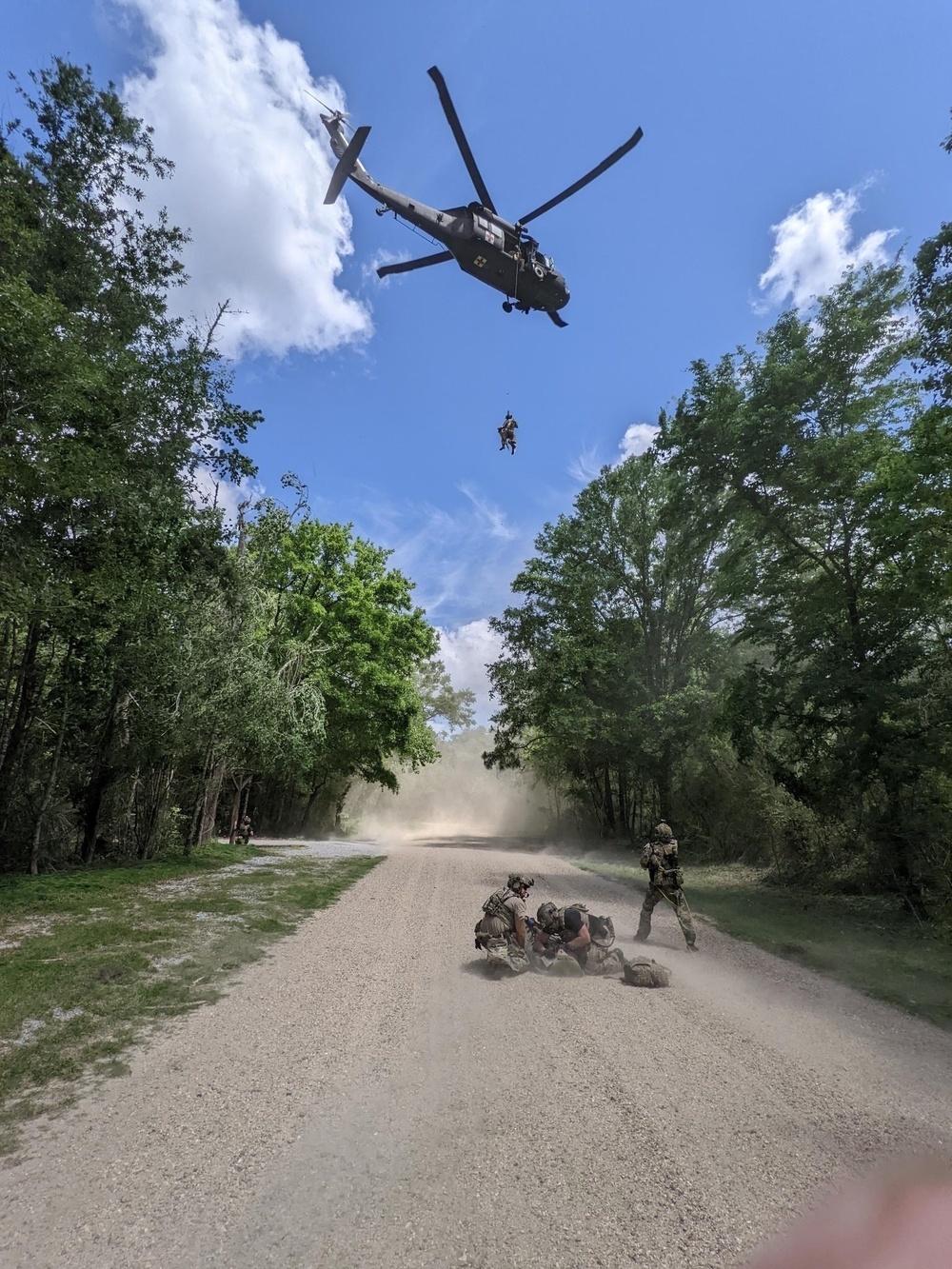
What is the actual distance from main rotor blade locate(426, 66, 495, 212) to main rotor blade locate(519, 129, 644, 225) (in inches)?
36.3

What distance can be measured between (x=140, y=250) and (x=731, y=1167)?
1834 cm

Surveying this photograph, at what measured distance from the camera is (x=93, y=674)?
47.1 ft

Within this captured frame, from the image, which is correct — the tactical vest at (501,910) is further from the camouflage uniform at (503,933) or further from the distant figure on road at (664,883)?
the distant figure on road at (664,883)

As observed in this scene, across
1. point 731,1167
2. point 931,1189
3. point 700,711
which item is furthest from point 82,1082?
point 700,711

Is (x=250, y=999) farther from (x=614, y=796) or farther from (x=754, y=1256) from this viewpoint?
(x=614, y=796)

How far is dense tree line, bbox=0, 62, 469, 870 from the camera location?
9.26 meters

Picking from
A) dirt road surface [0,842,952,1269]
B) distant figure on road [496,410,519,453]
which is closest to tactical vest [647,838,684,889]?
dirt road surface [0,842,952,1269]

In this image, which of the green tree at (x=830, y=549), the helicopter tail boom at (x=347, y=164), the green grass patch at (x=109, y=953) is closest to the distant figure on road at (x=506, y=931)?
the green grass patch at (x=109, y=953)

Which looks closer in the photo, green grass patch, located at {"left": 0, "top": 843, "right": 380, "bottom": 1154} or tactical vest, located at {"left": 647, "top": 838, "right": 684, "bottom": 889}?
green grass patch, located at {"left": 0, "top": 843, "right": 380, "bottom": 1154}

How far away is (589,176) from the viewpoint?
1016 centimetres

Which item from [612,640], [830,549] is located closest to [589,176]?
[830,549]

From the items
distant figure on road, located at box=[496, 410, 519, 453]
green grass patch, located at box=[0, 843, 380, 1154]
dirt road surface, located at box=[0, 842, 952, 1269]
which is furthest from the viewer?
distant figure on road, located at box=[496, 410, 519, 453]

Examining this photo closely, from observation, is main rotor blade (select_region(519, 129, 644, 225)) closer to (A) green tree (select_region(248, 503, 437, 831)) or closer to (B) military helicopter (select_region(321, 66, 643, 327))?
(B) military helicopter (select_region(321, 66, 643, 327))

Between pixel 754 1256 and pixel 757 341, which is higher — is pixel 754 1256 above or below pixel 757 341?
below
